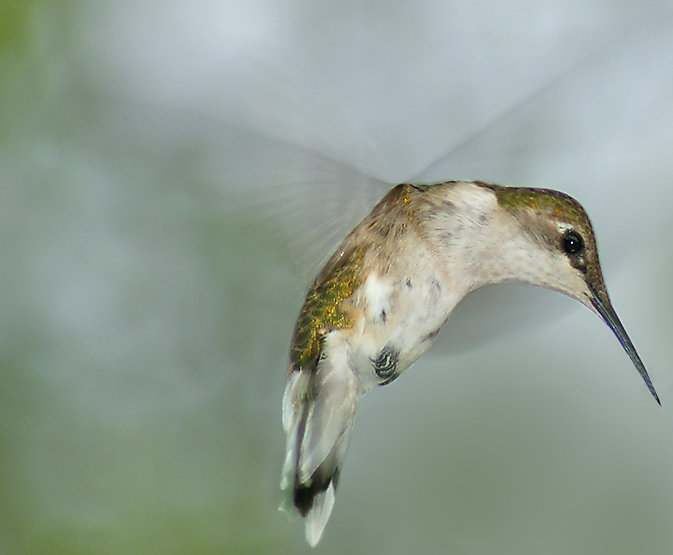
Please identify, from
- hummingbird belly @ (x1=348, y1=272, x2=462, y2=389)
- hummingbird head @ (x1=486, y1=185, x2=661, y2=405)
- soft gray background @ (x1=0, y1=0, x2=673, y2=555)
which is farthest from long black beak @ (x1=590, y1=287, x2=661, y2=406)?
soft gray background @ (x1=0, y1=0, x2=673, y2=555)

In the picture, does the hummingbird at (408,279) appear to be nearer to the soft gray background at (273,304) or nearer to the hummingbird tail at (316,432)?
the hummingbird tail at (316,432)

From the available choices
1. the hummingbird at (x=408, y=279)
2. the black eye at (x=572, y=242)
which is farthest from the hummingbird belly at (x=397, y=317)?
the black eye at (x=572, y=242)

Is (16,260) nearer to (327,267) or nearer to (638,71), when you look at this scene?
(327,267)

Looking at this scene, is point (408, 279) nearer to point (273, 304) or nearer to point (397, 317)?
point (397, 317)

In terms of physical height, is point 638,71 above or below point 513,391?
above

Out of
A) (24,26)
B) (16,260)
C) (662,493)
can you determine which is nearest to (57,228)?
(16,260)

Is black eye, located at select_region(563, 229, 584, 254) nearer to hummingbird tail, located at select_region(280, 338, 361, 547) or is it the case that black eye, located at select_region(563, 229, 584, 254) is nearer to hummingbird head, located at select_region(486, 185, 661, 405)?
hummingbird head, located at select_region(486, 185, 661, 405)

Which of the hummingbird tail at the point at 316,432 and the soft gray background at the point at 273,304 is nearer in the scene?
the hummingbird tail at the point at 316,432
